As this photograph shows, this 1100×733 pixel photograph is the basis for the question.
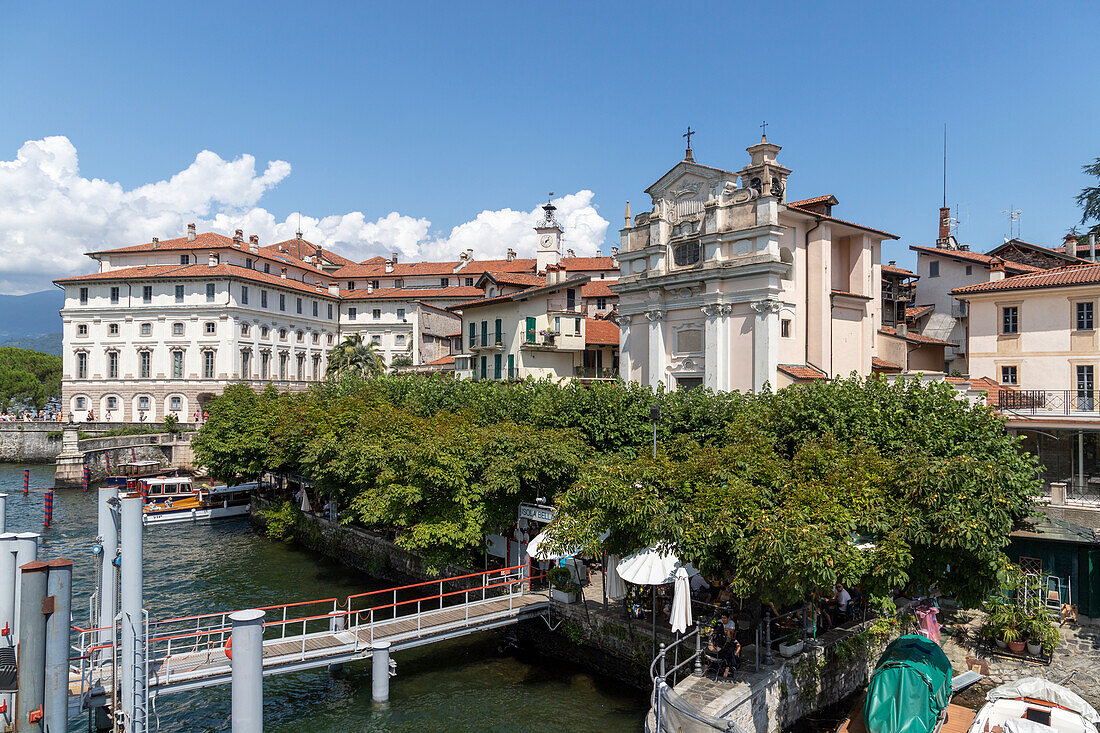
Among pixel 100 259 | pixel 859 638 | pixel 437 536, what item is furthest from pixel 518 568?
pixel 100 259

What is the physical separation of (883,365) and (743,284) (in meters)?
13.6

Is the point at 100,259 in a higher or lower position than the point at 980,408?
higher

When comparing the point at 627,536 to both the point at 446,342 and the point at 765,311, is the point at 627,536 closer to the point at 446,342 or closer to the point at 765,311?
the point at 765,311

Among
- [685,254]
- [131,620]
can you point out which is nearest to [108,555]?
[131,620]

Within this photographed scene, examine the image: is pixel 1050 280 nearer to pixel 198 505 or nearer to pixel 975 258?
pixel 975 258

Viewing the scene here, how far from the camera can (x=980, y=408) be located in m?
22.0

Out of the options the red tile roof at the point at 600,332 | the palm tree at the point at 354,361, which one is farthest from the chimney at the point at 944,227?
the palm tree at the point at 354,361

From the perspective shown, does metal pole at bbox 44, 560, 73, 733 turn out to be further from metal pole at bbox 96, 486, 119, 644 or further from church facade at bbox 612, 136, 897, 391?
church facade at bbox 612, 136, 897, 391

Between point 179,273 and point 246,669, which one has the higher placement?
point 179,273

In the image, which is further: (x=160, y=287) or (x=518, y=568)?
(x=160, y=287)

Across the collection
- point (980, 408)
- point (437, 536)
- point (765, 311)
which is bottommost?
point (437, 536)

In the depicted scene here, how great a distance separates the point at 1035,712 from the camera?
51.2ft

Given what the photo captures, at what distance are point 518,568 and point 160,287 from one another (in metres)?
67.1

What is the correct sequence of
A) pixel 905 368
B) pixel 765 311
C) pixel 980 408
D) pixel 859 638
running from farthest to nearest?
pixel 905 368, pixel 765 311, pixel 980 408, pixel 859 638
